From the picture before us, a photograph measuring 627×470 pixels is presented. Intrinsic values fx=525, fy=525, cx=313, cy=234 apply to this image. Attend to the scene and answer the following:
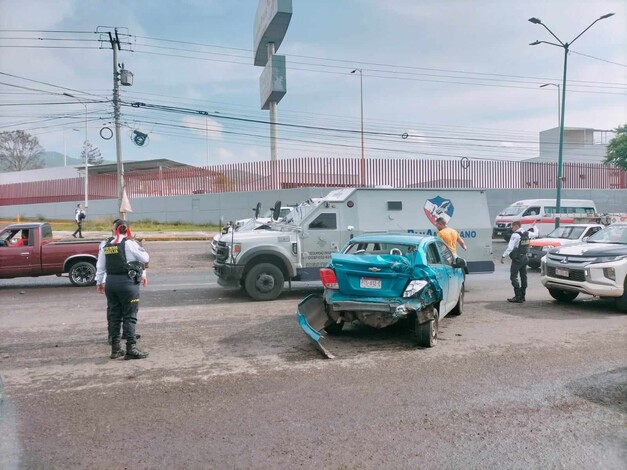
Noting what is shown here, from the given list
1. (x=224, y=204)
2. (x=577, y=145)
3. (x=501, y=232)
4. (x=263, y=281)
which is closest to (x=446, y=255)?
(x=263, y=281)

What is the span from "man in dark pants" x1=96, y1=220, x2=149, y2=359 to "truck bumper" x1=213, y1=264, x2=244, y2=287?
409 centimetres

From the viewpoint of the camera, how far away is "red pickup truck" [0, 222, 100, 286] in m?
13.1

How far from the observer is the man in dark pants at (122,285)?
6.54 meters

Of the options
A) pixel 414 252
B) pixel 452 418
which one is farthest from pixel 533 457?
pixel 414 252

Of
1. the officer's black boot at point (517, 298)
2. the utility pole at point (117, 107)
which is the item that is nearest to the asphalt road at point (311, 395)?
the officer's black boot at point (517, 298)

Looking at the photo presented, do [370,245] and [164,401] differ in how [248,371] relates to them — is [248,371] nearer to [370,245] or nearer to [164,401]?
[164,401]

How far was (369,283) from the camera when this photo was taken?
23.6 feet

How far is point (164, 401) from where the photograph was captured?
5.15 meters

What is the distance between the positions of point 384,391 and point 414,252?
8.39 ft

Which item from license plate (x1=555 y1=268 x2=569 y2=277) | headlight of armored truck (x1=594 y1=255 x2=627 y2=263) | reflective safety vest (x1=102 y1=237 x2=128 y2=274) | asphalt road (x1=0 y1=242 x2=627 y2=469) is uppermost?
reflective safety vest (x1=102 y1=237 x2=128 y2=274)

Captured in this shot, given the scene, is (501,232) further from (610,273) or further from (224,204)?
(610,273)

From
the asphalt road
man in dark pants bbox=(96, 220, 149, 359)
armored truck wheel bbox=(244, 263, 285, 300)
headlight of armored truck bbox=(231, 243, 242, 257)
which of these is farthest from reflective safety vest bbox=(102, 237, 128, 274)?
armored truck wheel bbox=(244, 263, 285, 300)

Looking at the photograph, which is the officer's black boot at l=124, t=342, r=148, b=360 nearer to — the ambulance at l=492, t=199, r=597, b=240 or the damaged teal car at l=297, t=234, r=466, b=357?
the damaged teal car at l=297, t=234, r=466, b=357

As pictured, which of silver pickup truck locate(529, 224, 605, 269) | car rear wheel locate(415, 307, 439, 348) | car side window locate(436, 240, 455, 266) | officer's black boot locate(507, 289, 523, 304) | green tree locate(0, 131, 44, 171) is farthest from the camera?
green tree locate(0, 131, 44, 171)
